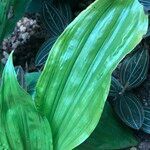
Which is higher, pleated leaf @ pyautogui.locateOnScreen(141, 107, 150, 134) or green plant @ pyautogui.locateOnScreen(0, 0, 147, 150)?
green plant @ pyautogui.locateOnScreen(0, 0, 147, 150)

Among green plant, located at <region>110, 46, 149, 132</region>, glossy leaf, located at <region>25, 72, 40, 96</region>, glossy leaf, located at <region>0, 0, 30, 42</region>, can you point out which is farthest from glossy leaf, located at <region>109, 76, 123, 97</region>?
glossy leaf, located at <region>0, 0, 30, 42</region>

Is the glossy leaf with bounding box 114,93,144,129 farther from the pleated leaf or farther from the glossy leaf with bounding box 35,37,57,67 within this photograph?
the glossy leaf with bounding box 35,37,57,67

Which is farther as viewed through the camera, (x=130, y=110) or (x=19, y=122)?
(x=130, y=110)

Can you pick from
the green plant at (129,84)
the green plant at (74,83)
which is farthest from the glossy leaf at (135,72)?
the green plant at (74,83)

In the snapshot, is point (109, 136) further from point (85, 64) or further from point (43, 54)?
point (85, 64)

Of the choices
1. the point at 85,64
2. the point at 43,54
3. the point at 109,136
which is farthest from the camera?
the point at 43,54

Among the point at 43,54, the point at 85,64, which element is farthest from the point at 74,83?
the point at 43,54

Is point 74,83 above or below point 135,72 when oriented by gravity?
above
